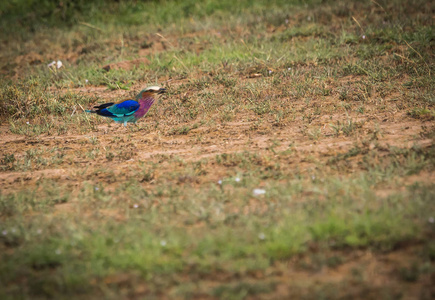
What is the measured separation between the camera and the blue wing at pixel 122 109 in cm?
521

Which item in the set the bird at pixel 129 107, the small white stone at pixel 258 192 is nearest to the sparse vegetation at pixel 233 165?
the small white stone at pixel 258 192

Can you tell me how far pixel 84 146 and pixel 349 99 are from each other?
124 inches

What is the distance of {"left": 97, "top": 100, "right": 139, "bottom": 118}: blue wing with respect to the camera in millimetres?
5207

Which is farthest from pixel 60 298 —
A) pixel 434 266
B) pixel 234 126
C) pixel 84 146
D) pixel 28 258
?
pixel 234 126

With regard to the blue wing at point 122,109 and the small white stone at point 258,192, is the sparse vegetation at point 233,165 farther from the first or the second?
the blue wing at point 122,109

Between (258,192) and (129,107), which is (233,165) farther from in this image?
(129,107)

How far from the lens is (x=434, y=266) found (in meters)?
2.85

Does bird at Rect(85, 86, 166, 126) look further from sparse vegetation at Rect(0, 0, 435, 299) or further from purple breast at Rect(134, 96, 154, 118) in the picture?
sparse vegetation at Rect(0, 0, 435, 299)

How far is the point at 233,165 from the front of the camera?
174 inches

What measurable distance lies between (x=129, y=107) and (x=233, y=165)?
1501mm

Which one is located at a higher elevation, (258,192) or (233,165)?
(258,192)

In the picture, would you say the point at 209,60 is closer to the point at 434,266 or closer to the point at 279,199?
the point at 279,199

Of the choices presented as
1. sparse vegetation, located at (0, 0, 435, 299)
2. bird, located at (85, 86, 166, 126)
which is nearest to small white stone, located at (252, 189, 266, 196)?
sparse vegetation, located at (0, 0, 435, 299)

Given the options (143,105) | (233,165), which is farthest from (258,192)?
(143,105)
